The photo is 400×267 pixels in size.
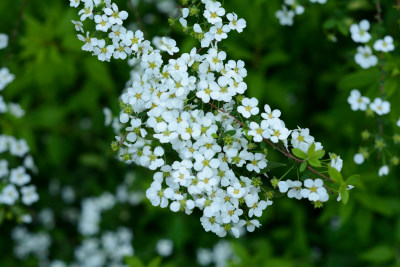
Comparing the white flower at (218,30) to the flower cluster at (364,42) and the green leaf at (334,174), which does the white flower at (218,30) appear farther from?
the flower cluster at (364,42)

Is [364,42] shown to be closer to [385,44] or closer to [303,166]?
[385,44]

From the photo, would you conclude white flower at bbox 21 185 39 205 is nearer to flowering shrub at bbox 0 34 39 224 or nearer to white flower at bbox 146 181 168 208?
flowering shrub at bbox 0 34 39 224

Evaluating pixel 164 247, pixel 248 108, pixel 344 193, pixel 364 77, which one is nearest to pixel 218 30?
pixel 248 108

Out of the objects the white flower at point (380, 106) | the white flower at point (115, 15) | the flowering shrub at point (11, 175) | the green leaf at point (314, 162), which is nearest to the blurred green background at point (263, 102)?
the flowering shrub at point (11, 175)

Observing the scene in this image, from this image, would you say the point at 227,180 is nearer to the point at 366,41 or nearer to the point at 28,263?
the point at 366,41

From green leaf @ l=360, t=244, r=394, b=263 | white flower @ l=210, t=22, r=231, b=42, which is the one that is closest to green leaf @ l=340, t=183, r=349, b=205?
white flower @ l=210, t=22, r=231, b=42

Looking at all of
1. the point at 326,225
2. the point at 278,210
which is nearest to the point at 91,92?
the point at 278,210
